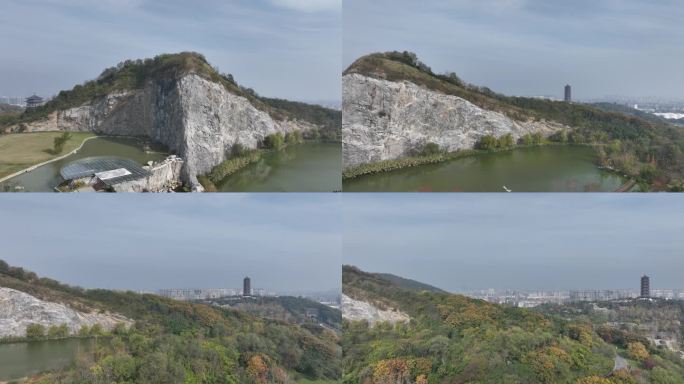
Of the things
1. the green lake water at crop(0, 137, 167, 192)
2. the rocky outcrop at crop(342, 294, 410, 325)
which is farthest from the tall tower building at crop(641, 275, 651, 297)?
the green lake water at crop(0, 137, 167, 192)

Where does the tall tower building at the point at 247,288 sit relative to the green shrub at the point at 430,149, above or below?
below

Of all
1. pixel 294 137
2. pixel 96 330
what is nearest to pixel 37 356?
pixel 96 330

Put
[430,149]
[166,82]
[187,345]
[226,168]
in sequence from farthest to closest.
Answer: [166,82] < [187,345] < [430,149] < [226,168]

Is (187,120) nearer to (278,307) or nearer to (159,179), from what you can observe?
(159,179)

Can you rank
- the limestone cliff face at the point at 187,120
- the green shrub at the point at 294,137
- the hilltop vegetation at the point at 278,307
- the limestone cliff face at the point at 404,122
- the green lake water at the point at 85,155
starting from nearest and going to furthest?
the green lake water at the point at 85,155, the limestone cliff face at the point at 404,122, the limestone cliff face at the point at 187,120, the green shrub at the point at 294,137, the hilltop vegetation at the point at 278,307

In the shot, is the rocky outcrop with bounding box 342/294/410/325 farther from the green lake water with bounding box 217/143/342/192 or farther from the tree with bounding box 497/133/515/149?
the tree with bounding box 497/133/515/149

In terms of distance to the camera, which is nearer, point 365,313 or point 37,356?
point 37,356

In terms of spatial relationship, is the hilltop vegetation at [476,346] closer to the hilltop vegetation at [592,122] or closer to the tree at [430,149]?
the tree at [430,149]

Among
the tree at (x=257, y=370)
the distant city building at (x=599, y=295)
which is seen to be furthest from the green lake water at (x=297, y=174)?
the distant city building at (x=599, y=295)

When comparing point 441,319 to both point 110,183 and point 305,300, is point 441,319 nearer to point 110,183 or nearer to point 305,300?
point 305,300
